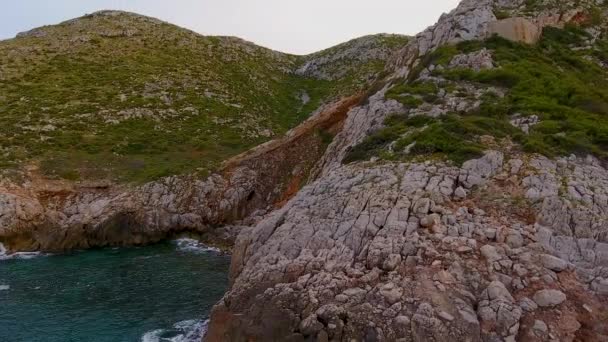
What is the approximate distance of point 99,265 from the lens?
1470 inches

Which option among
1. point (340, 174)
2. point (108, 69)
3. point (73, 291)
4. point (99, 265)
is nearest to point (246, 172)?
point (99, 265)

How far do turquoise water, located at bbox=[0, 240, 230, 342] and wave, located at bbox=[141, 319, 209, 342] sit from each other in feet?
0.15

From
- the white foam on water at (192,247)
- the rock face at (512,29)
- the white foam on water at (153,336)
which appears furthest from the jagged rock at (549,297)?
the white foam on water at (192,247)

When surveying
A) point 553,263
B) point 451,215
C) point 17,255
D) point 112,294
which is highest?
point 451,215

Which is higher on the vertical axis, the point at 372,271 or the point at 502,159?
the point at 502,159

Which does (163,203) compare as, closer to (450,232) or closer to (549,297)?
(450,232)

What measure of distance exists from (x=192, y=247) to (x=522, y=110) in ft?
89.2

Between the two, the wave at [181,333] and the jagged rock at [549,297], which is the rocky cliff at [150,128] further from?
the jagged rock at [549,297]

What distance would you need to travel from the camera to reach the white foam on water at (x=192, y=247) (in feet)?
135

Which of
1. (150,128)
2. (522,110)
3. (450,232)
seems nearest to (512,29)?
(522,110)

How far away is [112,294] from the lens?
Answer: 30.7 metres

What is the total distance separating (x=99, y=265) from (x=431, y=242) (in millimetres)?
26864

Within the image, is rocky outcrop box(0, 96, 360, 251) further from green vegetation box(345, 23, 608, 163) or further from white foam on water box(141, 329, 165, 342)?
white foam on water box(141, 329, 165, 342)

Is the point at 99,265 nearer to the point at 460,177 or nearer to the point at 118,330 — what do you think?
the point at 118,330
